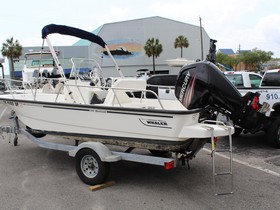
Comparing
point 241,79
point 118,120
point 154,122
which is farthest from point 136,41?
point 154,122

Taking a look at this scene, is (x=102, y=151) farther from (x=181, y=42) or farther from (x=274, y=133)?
(x=181, y=42)

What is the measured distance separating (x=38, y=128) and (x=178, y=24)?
45357 millimetres

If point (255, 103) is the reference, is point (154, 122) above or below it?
below

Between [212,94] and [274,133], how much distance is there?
3.16 meters

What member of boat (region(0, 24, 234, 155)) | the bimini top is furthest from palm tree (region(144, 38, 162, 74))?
boat (region(0, 24, 234, 155))

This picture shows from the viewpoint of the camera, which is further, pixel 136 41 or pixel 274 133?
pixel 136 41

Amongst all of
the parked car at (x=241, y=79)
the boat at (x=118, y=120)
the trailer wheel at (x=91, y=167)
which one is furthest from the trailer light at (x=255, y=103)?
the parked car at (x=241, y=79)

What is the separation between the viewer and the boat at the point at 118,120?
4469 mm

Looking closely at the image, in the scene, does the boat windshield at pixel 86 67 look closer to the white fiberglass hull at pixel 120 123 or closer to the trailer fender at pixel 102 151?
the white fiberglass hull at pixel 120 123

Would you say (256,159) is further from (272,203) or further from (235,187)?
(272,203)

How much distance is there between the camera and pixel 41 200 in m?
4.52

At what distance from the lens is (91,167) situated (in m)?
5.15

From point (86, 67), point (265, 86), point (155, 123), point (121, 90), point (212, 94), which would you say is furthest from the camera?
point (265, 86)

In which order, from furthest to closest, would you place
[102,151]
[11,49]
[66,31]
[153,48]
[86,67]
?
[153,48]
[11,49]
[86,67]
[66,31]
[102,151]
